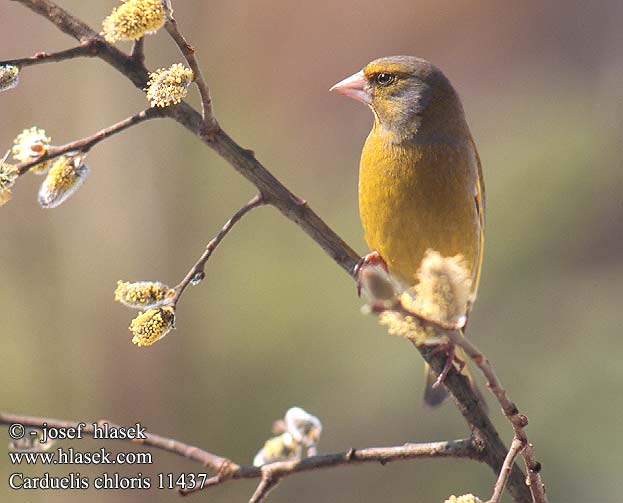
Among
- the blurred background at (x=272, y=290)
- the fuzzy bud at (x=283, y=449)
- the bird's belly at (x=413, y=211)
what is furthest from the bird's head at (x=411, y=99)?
the blurred background at (x=272, y=290)

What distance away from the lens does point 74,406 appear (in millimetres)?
4797

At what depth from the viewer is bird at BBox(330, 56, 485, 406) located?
2.27m

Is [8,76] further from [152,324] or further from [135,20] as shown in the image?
[152,324]

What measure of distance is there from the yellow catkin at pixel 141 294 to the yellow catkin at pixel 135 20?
35 cm

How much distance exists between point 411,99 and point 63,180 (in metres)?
1.30

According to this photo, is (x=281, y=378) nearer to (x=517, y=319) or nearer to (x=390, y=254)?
(x=517, y=319)

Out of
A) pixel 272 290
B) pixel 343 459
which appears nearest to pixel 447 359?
pixel 343 459

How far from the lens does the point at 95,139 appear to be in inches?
49.4

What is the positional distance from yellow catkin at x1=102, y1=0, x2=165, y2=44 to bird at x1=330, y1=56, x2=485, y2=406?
3.81ft

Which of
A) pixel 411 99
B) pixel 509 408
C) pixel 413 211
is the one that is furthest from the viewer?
pixel 411 99

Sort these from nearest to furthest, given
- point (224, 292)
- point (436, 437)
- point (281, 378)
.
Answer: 1. point (436, 437)
2. point (281, 378)
3. point (224, 292)

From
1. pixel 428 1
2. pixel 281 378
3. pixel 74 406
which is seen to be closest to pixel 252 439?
pixel 281 378

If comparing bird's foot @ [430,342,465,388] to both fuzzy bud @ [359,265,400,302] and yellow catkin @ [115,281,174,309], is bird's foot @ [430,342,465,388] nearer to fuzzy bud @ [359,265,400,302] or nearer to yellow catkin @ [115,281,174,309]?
fuzzy bud @ [359,265,400,302]

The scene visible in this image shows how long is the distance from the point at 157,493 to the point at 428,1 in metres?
5.71
